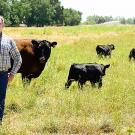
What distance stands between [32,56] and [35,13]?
11108cm

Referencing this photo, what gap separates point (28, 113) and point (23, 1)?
11764cm

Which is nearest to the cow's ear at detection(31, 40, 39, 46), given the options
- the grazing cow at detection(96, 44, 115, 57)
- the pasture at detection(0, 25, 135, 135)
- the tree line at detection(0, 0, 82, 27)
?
the pasture at detection(0, 25, 135, 135)

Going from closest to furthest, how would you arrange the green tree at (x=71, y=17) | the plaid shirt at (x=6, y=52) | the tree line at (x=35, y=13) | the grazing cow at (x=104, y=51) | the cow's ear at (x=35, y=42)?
1. the plaid shirt at (x=6, y=52)
2. the cow's ear at (x=35, y=42)
3. the grazing cow at (x=104, y=51)
4. the tree line at (x=35, y=13)
5. the green tree at (x=71, y=17)

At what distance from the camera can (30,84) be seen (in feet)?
41.0

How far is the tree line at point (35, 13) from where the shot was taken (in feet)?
354

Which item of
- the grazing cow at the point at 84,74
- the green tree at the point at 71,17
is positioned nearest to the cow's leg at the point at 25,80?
the grazing cow at the point at 84,74

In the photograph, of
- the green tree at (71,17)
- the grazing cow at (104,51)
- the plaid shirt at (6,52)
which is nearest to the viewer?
the plaid shirt at (6,52)

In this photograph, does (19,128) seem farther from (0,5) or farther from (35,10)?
(35,10)

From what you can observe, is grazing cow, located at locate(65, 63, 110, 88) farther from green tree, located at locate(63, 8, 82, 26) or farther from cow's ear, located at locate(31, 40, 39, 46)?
green tree, located at locate(63, 8, 82, 26)

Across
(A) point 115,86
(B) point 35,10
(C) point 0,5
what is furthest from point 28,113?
(B) point 35,10

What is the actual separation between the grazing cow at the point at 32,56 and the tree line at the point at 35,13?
88.0m

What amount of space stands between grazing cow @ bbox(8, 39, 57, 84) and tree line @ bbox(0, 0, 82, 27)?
289 feet

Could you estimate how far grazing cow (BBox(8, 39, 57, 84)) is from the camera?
12508 millimetres

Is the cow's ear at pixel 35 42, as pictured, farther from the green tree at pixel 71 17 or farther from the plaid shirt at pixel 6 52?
the green tree at pixel 71 17
